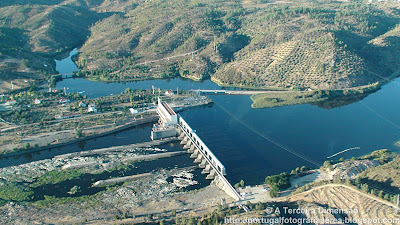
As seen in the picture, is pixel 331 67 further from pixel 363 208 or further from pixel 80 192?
pixel 80 192

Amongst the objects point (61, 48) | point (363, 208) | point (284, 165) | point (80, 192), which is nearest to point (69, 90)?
point (61, 48)

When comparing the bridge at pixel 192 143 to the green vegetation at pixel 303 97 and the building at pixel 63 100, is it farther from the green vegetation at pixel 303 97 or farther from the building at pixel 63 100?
the building at pixel 63 100

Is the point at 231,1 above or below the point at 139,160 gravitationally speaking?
above

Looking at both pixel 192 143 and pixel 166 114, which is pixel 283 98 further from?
pixel 192 143

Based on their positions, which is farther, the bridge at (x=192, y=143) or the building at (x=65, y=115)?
the building at (x=65, y=115)

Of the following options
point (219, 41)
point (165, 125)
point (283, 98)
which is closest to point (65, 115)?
point (165, 125)

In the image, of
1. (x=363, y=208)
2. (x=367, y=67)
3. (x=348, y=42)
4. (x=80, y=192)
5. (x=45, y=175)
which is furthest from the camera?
(x=348, y=42)

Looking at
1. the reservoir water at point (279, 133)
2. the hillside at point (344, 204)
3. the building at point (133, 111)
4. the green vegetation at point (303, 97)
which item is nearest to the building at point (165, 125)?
the reservoir water at point (279, 133)

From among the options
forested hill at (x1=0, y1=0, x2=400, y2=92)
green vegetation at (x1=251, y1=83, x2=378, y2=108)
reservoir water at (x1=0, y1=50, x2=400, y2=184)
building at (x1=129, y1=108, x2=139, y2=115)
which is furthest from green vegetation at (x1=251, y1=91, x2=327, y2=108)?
building at (x1=129, y1=108, x2=139, y2=115)
